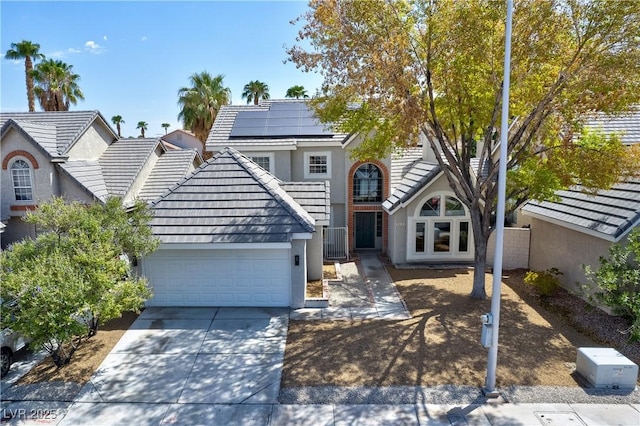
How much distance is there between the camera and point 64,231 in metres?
9.84

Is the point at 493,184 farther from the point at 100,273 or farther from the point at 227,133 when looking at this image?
the point at 227,133

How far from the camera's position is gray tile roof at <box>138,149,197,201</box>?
2081cm

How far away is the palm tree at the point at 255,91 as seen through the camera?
42.5 metres

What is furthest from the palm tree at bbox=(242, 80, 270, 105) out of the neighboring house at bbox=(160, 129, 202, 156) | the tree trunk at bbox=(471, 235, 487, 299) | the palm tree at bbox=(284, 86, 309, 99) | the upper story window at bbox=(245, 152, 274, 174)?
the tree trunk at bbox=(471, 235, 487, 299)

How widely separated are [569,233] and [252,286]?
11357 millimetres

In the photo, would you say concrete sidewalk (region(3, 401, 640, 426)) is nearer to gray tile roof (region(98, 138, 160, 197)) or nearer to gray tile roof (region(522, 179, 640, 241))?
gray tile roof (region(522, 179, 640, 241))

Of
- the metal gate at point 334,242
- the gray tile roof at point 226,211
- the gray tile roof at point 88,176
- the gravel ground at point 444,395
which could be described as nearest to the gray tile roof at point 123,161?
the gray tile roof at point 88,176

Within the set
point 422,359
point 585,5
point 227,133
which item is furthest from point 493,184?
point 227,133

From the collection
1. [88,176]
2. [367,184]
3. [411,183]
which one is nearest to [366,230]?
[367,184]

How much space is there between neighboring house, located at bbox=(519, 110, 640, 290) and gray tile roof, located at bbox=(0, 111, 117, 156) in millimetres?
20280

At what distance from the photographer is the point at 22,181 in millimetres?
17594

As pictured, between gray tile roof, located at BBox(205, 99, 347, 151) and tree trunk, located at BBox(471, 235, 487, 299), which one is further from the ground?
gray tile roof, located at BBox(205, 99, 347, 151)

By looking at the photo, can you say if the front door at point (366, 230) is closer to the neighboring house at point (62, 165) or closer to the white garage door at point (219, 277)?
the white garage door at point (219, 277)

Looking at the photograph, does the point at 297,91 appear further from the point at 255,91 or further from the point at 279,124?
the point at 279,124
